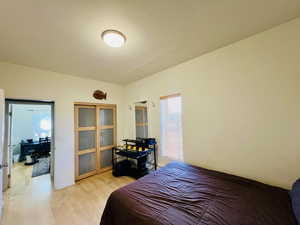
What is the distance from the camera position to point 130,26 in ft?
4.74

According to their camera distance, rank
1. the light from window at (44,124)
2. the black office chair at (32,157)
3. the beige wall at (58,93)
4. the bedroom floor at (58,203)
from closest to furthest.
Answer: the bedroom floor at (58,203) < the beige wall at (58,93) < the black office chair at (32,157) < the light from window at (44,124)

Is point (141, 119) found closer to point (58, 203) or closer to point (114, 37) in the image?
point (114, 37)

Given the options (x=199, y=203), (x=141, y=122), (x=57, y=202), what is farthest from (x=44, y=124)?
(x=199, y=203)

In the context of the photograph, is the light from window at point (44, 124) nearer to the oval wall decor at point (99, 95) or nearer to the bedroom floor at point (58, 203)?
the bedroom floor at point (58, 203)

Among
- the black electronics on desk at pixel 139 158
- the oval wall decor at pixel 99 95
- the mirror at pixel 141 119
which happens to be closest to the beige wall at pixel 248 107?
the black electronics on desk at pixel 139 158

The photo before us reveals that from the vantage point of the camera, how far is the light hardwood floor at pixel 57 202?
69.7 inches

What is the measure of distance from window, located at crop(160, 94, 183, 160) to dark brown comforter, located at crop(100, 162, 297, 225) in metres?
0.90

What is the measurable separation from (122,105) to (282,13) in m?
3.68

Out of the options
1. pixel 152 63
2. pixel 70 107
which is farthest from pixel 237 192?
pixel 70 107

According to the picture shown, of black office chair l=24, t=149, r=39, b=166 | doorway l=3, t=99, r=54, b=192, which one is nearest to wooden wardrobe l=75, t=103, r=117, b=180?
doorway l=3, t=99, r=54, b=192

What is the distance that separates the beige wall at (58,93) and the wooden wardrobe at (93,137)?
0.22 m

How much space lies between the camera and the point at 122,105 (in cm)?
394

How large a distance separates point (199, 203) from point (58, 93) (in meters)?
3.35

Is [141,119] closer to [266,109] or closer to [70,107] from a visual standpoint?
[70,107]
